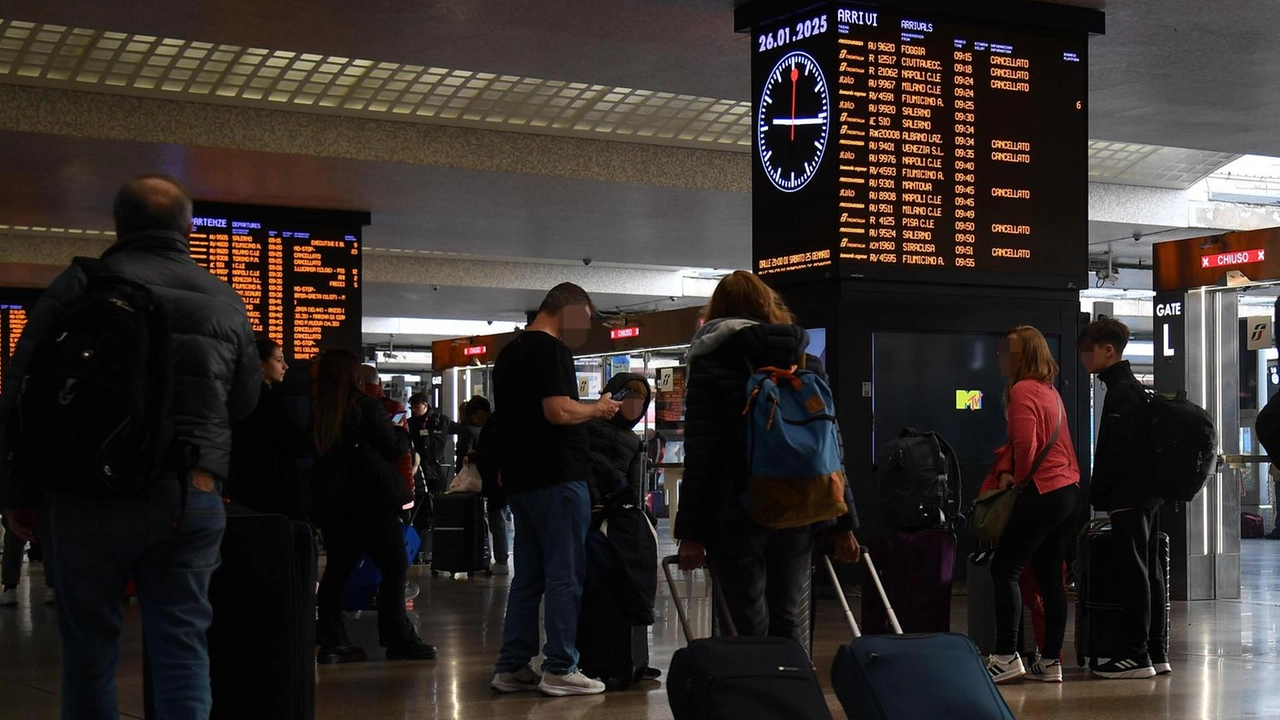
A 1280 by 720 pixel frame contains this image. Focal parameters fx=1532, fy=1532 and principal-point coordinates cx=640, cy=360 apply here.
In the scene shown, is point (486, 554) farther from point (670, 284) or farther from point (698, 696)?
point (670, 284)

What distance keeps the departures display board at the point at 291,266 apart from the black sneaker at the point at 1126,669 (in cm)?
935

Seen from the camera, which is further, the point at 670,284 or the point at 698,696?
the point at 670,284

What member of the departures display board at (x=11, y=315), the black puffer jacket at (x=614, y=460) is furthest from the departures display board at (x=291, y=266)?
the black puffer jacket at (x=614, y=460)

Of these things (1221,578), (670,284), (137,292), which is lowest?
(1221,578)

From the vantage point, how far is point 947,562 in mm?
6938

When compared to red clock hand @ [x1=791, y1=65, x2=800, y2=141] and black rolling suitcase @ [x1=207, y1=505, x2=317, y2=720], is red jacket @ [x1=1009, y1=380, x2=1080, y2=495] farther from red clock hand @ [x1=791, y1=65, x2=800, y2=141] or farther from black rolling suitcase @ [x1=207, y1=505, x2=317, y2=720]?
black rolling suitcase @ [x1=207, y1=505, x2=317, y2=720]

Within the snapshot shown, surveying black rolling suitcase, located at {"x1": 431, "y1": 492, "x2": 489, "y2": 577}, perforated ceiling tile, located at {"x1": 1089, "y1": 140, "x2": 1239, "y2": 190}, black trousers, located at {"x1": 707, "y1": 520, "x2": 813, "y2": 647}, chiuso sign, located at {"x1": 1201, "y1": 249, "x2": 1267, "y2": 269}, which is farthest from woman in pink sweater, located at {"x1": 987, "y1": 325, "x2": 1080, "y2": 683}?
perforated ceiling tile, located at {"x1": 1089, "y1": 140, "x2": 1239, "y2": 190}

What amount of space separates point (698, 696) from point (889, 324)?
5247mm

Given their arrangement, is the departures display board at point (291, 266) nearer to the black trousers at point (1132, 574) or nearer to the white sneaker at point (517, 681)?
the white sneaker at point (517, 681)

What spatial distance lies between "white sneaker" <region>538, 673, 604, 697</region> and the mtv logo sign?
13.6ft

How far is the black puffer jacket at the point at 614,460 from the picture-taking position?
250 inches

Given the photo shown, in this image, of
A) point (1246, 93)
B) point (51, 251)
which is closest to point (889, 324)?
point (1246, 93)

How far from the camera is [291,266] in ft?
47.9

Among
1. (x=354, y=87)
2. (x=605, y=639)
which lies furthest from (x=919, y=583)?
(x=354, y=87)
